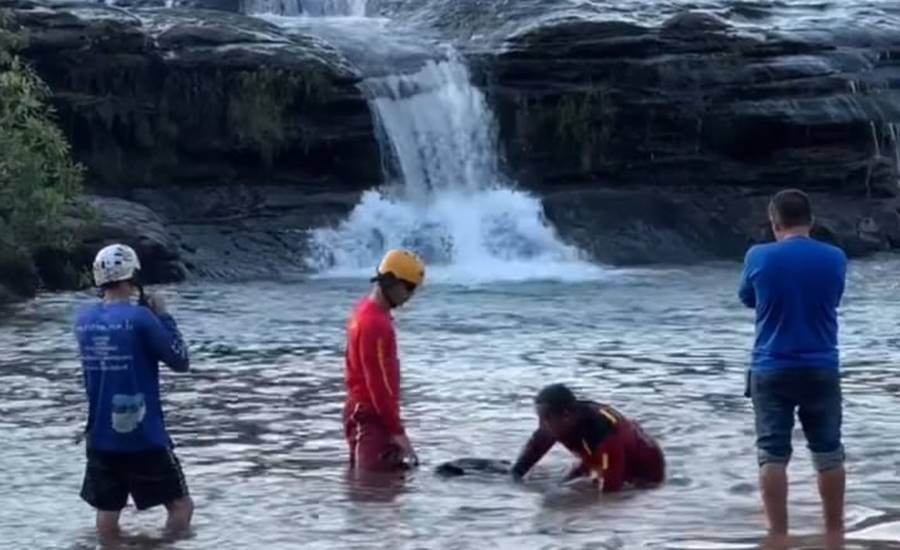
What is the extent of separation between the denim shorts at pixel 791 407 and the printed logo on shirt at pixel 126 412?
8.77ft

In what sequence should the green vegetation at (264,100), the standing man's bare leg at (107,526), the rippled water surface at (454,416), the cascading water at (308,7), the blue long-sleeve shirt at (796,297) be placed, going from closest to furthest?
the blue long-sleeve shirt at (796,297)
the standing man's bare leg at (107,526)
the rippled water surface at (454,416)
the green vegetation at (264,100)
the cascading water at (308,7)

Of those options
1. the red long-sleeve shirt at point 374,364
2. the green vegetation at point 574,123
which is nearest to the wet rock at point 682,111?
the green vegetation at point 574,123

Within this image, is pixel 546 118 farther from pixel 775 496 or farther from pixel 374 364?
pixel 775 496

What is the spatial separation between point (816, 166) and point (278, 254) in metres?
8.83

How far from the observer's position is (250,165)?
3153cm

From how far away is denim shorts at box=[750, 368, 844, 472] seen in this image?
9.34m

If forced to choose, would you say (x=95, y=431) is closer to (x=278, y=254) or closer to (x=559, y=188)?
(x=278, y=254)

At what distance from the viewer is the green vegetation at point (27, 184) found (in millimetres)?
23750

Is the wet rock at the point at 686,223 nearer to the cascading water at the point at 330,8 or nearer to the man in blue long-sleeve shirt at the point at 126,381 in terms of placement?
the cascading water at the point at 330,8

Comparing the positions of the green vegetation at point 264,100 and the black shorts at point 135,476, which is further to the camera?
the green vegetation at point 264,100

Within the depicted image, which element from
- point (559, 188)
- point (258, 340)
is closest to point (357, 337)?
point (258, 340)

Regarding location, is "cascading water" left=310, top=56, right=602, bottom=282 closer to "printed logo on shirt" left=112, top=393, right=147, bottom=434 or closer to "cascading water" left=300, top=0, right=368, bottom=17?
"cascading water" left=300, top=0, right=368, bottom=17

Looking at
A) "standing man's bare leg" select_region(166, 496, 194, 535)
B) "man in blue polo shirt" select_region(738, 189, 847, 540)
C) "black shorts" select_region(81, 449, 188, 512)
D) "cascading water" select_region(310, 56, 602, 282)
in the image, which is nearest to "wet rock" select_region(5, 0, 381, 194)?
"cascading water" select_region(310, 56, 602, 282)

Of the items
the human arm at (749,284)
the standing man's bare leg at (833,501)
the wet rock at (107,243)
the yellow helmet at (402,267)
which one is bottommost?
the wet rock at (107,243)
